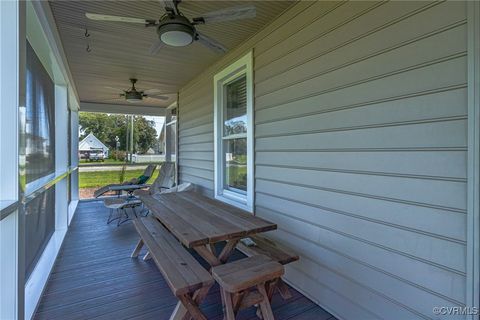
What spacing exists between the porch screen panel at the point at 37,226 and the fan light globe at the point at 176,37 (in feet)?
6.38

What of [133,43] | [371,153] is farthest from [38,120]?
[371,153]

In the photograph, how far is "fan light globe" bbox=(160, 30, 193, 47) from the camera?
6.99 feet

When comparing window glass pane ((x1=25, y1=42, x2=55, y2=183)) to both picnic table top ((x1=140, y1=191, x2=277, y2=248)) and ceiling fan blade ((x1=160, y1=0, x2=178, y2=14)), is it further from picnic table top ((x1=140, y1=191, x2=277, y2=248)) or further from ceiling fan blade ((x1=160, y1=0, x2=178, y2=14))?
ceiling fan blade ((x1=160, y1=0, x2=178, y2=14))

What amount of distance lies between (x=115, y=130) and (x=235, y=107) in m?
9.29

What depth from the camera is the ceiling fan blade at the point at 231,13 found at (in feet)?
6.47

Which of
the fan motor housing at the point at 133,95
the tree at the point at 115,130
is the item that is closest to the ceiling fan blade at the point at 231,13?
the fan motor housing at the point at 133,95

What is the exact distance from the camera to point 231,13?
204 cm

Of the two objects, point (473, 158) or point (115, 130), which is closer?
point (473, 158)

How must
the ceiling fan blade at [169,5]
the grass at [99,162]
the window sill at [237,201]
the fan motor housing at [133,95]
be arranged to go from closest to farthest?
the ceiling fan blade at [169,5] < the window sill at [237,201] < the fan motor housing at [133,95] < the grass at [99,162]

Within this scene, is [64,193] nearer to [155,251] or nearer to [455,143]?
[155,251]

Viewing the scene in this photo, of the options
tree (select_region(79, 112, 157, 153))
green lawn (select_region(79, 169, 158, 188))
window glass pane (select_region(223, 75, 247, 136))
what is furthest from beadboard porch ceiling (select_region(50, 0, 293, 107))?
tree (select_region(79, 112, 157, 153))

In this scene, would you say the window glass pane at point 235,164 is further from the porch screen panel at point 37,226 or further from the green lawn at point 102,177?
the green lawn at point 102,177

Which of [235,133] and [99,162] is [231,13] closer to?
[235,133]

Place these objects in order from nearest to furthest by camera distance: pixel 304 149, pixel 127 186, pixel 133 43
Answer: pixel 304 149, pixel 133 43, pixel 127 186
